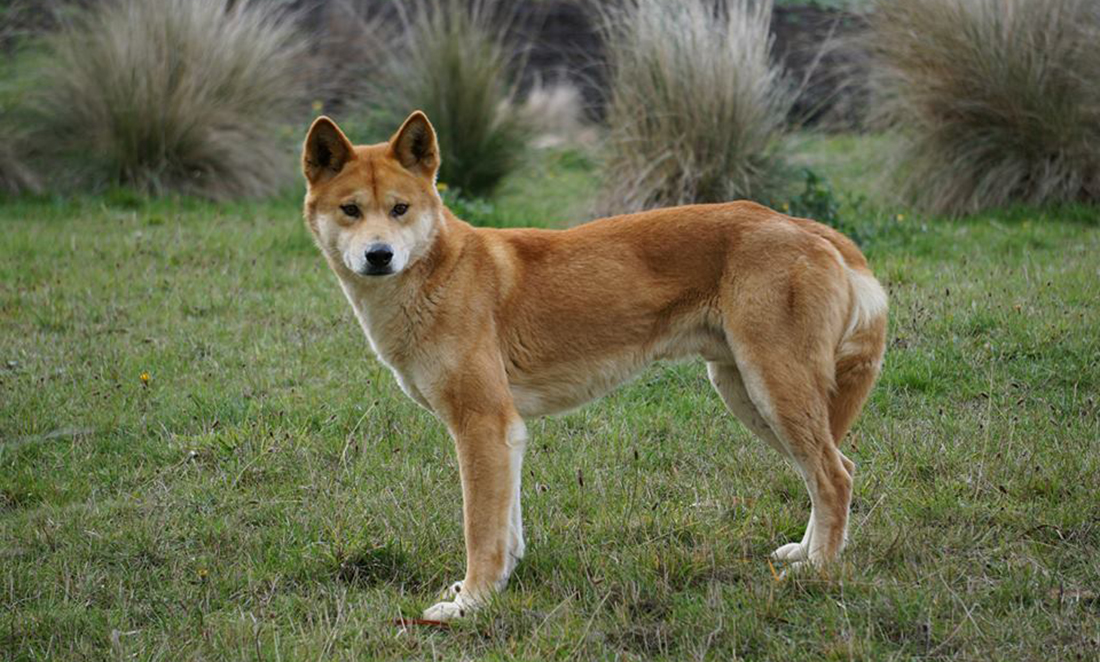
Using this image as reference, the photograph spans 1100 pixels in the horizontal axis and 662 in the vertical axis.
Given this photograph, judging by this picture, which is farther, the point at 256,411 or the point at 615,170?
the point at 615,170

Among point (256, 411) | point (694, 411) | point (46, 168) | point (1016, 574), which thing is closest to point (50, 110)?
point (46, 168)

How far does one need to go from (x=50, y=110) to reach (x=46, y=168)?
1.81ft

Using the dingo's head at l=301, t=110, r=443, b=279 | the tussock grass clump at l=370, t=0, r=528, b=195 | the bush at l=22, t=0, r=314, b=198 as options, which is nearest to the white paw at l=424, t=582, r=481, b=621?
the dingo's head at l=301, t=110, r=443, b=279

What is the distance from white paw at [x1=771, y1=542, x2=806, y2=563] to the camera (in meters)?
4.36

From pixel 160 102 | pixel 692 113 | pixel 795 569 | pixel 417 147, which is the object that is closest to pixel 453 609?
pixel 795 569

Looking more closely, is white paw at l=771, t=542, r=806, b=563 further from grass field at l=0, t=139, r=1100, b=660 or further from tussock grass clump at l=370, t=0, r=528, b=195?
tussock grass clump at l=370, t=0, r=528, b=195

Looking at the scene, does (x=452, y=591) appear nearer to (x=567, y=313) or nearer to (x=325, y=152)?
(x=567, y=313)

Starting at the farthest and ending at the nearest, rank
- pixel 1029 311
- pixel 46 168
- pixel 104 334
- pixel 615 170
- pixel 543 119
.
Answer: pixel 543 119 < pixel 46 168 < pixel 615 170 < pixel 104 334 < pixel 1029 311

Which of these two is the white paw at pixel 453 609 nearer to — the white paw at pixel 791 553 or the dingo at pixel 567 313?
the dingo at pixel 567 313

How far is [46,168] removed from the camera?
10852mm

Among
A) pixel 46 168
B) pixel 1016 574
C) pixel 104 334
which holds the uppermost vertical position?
pixel 1016 574

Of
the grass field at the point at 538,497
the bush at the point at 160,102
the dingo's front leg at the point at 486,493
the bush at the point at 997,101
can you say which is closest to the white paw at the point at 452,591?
the dingo's front leg at the point at 486,493

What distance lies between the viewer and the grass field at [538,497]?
3852 mm

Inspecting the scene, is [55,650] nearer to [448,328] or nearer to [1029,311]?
[448,328]
